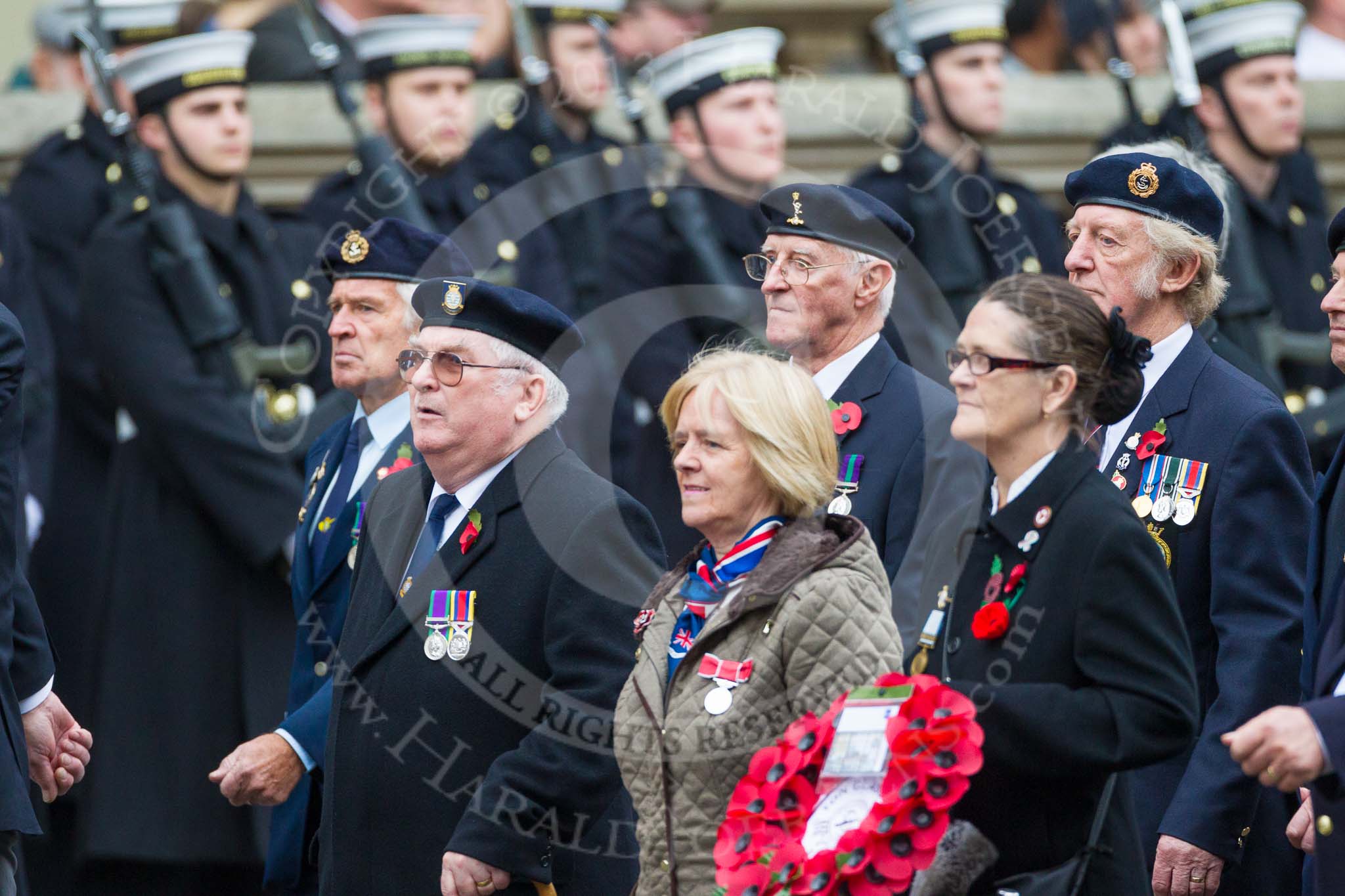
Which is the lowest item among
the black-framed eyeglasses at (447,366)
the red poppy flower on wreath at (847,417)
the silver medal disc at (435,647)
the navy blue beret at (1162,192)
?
the silver medal disc at (435,647)

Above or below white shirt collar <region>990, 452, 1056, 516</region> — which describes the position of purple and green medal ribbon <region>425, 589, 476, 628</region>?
below

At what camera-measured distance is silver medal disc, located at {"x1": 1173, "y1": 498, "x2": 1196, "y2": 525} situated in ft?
15.8

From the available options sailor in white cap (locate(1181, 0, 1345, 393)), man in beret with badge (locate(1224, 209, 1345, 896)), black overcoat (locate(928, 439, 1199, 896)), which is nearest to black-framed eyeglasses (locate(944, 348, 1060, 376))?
black overcoat (locate(928, 439, 1199, 896))

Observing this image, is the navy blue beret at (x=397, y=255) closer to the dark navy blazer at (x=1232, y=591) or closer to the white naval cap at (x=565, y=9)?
the dark navy blazer at (x=1232, y=591)

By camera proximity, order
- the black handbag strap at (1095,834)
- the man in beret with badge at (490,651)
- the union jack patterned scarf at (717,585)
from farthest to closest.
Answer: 1. the man in beret with badge at (490,651)
2. the union jack patterned scarf at (717,585)
3. the black handbag strap at (1095,834)

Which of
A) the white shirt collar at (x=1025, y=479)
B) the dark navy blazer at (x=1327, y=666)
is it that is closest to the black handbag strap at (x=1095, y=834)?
the dark navy blazer at (x=1327, y=666)

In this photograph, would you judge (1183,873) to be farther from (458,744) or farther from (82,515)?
(82,515)

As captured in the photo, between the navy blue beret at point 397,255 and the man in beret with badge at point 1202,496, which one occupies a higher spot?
the navy blue beret at point 397,255

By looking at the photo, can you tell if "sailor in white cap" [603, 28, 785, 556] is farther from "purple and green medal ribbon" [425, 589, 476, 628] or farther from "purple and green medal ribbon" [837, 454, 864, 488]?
"purple and green medal ribbon" [425, 589, 476, 628]

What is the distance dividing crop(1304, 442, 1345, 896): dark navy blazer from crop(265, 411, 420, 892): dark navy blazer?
6.73 ft

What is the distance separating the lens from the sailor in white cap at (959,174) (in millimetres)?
8141

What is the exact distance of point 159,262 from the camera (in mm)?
7320

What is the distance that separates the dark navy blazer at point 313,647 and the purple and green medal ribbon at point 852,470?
101 centimetres

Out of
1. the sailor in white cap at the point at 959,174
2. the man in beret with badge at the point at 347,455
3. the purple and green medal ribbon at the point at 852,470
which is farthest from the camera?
the sailor in white cap at the point at 959,174
